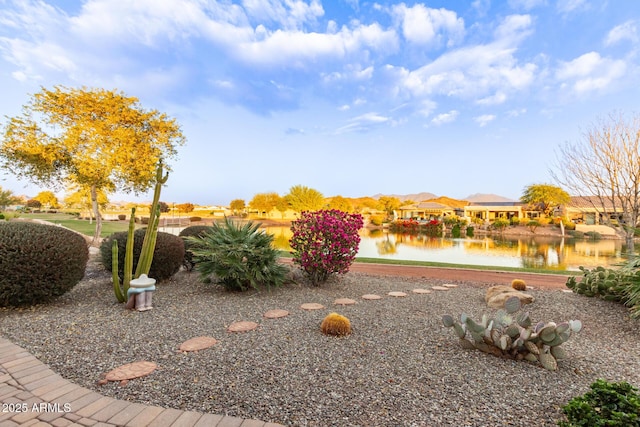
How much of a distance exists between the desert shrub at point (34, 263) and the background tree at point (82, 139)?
571 cm

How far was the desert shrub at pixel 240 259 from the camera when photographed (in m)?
5.08

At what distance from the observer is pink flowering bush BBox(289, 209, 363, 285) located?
18.9 ft

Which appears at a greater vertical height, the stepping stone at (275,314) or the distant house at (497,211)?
the distant house at (497,211)

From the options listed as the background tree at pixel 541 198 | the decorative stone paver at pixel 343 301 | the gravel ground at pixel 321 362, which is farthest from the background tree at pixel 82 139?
the background tree at pixel 541 198

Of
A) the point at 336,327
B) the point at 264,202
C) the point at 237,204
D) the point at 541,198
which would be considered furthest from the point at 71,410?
the point at 237,204

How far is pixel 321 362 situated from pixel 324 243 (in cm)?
332

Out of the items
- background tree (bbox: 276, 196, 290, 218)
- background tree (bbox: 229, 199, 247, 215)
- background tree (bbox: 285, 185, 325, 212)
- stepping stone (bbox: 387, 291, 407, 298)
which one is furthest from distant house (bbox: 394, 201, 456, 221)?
stepping stone (bbox: 387, 291, 407, 298)

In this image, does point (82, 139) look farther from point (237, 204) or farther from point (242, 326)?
point (237, 204)

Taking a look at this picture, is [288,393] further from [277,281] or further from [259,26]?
[259,26]

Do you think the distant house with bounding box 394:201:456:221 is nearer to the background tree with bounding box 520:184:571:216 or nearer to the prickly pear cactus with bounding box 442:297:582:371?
the background tree with bounding box 520:184:571:216

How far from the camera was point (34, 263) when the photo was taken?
154 inches

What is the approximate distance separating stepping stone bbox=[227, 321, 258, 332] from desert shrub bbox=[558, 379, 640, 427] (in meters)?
2.71

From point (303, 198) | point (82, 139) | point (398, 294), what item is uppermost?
point (82, 139)

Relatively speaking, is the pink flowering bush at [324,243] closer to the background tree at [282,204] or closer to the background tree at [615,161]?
the background tree at [615,161]
